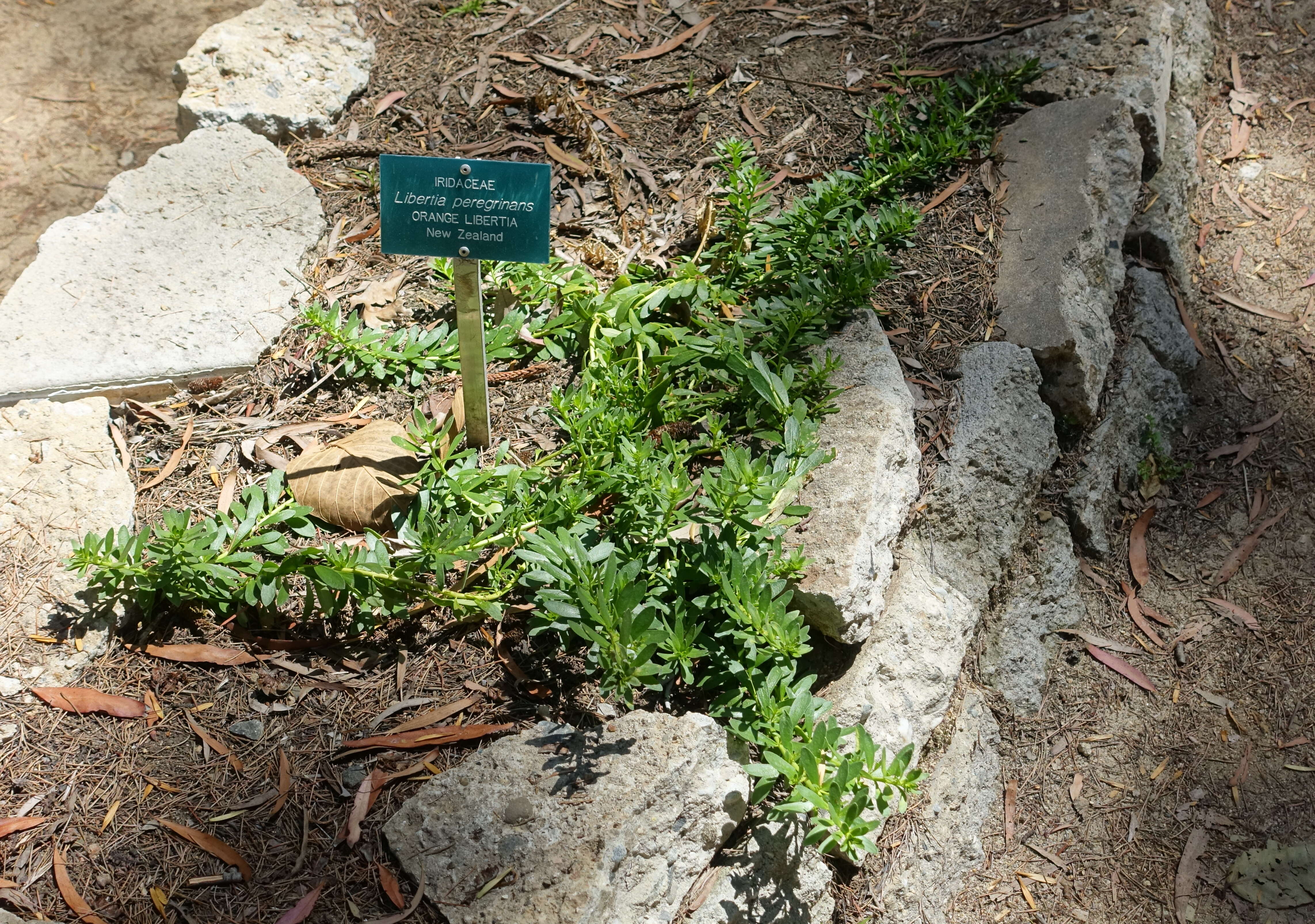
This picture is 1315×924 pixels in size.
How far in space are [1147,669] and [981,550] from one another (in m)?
0.73

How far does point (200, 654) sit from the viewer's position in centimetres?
251

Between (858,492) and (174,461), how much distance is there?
2061 mm

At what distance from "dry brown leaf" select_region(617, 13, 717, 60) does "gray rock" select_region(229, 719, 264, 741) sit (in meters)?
3.03

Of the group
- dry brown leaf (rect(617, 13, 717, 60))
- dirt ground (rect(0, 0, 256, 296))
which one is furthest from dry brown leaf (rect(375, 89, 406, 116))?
dirt ground (rect(0, 0, 256, 296))

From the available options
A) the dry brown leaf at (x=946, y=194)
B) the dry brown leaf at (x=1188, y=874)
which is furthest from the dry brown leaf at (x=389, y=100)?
the dry brown leaf at (x=1188, y=874)

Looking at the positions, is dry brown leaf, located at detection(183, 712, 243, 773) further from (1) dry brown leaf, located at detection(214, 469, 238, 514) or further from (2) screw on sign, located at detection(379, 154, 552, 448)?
(2) screw on sign, located at detection(379, 154, 552, 448)

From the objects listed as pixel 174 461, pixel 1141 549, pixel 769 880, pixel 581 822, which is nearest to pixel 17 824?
pixel 174 461

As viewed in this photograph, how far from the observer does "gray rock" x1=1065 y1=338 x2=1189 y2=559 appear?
3.32 meters

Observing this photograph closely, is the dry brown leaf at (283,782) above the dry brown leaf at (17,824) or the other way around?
above

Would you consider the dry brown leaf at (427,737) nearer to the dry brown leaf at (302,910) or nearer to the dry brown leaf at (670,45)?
the dry brown leaf at (302,910)

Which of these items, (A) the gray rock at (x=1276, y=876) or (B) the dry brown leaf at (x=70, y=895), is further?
(A) the gray rock at (x=1276, y=876)

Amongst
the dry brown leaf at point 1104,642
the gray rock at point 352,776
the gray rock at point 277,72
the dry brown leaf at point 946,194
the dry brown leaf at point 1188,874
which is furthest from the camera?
the gray rock at point 277,72

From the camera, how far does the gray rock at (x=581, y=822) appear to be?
2086 mm

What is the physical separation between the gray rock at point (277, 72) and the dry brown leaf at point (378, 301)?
37.6 inches
